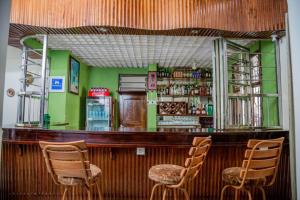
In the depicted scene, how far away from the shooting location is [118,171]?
2.86 meters

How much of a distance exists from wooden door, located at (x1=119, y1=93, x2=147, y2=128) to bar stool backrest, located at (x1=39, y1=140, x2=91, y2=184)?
4726mm

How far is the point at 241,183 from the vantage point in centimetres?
220

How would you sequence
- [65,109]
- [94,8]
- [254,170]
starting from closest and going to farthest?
[254,170], [94,8], [65,109]

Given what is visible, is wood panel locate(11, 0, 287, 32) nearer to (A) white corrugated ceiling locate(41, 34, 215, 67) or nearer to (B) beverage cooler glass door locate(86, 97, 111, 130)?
(A) white corrugated ceiling locate(41, 34, 215, 67)

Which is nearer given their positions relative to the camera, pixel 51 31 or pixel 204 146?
pixel 204 146

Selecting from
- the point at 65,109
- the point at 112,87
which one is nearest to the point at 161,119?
the point at 112,87

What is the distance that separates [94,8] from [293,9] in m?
2.92

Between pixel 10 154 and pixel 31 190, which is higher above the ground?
pixel 10 154

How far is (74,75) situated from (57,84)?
65 centimetres

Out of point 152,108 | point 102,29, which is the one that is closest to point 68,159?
point 102,29

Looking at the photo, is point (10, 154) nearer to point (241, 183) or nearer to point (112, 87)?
point (241, 183)

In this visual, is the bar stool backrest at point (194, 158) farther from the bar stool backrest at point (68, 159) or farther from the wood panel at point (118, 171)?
the bar stool backrest at point (68, 159)

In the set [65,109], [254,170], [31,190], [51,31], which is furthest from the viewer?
[65,109]

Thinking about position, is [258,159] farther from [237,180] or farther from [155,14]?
[155,14]
